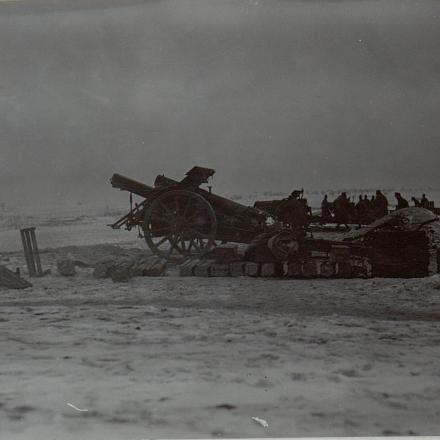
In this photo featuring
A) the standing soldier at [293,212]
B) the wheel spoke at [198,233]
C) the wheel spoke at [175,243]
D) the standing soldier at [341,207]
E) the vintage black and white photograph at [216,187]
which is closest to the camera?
the vintage black and white photograph at [216,187]

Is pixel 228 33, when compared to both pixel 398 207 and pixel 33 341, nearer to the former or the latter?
pixel 398 207

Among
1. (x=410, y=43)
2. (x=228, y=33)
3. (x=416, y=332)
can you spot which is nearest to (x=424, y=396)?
(x=416, y=332)

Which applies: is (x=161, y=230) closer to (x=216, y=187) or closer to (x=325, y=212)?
(x=216, y=187)

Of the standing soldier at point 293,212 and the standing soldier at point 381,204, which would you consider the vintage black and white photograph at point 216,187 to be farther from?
the standing soldier at point 293,212

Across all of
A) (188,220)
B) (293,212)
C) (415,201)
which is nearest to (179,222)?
(188,220)

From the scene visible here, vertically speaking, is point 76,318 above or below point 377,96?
below

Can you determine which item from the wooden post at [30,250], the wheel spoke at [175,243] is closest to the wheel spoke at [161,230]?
the wheel spoke at [175,243]
